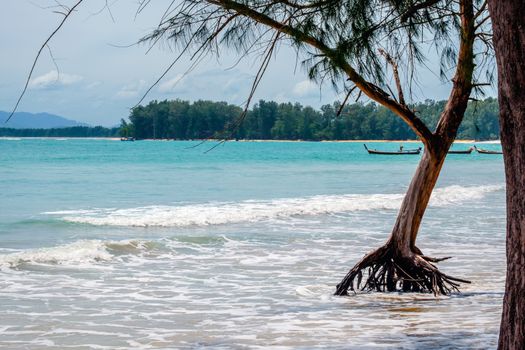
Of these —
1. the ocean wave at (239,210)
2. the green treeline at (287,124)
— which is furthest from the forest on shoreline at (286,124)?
the ocean wave at (239,210)

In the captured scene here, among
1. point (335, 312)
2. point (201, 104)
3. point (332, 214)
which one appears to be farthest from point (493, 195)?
point (201, 104)

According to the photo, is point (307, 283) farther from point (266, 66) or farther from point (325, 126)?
point (325, 126)

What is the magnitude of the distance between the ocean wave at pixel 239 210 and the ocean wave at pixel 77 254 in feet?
12.3

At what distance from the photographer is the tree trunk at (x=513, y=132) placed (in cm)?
306

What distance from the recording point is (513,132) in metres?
3.10

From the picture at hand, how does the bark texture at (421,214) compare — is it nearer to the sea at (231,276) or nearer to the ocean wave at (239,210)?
the sea at (231,276)

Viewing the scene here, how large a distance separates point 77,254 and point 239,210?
27.0ft

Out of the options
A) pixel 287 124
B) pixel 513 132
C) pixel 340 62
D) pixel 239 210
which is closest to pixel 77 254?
pixel 340 62

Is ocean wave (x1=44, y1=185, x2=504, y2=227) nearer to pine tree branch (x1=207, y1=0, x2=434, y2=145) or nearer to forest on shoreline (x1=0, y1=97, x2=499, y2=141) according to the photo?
pine tree branch (x1=207, y1=0, x2=434, y2=145)

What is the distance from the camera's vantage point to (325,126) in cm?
13238

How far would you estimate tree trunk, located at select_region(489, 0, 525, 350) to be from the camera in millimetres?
3064

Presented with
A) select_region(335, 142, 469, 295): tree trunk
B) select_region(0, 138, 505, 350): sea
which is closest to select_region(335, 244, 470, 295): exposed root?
select_region(335, 142, 469, 295): tree trunk

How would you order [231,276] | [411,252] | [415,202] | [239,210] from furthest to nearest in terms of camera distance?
[239,210], [231,276], [411,252], [415,202]

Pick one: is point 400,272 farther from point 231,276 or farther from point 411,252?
point 231,276
